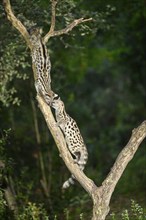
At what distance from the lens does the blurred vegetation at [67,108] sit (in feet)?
37.2

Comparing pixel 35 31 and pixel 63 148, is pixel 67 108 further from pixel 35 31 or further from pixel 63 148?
pixel 63 148

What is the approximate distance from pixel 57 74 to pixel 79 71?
423 cm

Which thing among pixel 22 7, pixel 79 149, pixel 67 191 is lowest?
pixel 67 191

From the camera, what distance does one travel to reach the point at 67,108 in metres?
16.6

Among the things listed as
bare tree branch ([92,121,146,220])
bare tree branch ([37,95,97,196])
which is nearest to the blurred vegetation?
bare tree branch ([92,121,146,220])

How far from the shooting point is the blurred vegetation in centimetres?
1135

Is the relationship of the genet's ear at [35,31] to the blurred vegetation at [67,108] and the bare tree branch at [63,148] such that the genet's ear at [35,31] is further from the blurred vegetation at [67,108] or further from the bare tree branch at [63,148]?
the bare tree branch at [63,148]

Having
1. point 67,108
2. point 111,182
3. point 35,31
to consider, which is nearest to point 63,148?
point 111,182

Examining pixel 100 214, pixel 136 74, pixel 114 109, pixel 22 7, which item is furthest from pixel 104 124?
pixel 100 214

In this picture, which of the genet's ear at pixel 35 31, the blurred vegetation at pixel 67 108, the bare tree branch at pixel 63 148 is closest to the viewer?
the bare tree branch at pixel 63 148

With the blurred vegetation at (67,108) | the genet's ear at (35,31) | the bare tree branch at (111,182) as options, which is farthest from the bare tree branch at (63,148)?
the genet's ear at (35,31)

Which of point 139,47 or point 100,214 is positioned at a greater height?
point 139,47

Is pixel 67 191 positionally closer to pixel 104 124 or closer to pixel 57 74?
pixel 57 74

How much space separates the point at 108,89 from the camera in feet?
85.6
